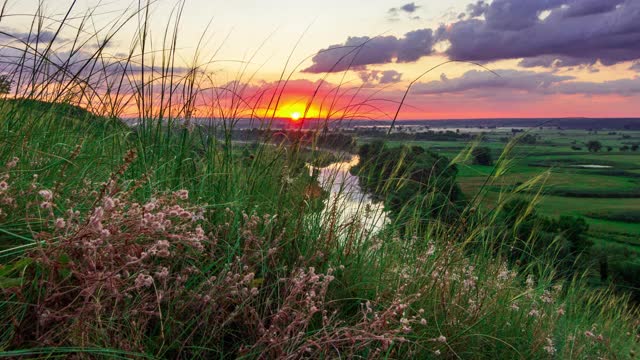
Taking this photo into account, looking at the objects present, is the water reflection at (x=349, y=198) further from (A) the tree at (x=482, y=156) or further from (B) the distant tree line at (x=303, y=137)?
(A) the tree at (x=482, y=156)

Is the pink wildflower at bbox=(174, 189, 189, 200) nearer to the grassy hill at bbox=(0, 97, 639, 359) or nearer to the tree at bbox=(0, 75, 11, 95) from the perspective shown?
the grassy hill at bbox=(0, 97, 639, 359)

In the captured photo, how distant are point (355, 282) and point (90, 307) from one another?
175cm

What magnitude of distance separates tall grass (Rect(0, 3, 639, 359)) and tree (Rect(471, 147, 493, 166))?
0.46m

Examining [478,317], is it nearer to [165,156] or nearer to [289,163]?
[289,163]

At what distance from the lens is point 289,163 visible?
440 centimetres

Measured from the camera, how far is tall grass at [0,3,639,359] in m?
1.91

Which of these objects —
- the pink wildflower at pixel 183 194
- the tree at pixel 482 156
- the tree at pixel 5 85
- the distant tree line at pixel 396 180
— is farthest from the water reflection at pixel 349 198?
the tree at pixel 5 85

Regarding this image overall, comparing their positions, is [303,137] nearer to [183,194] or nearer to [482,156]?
[482,156]

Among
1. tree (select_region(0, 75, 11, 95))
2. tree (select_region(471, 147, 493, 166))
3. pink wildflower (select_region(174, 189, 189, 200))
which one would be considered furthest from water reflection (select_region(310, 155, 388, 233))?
tree (select_region(0, 75, 11, 95))

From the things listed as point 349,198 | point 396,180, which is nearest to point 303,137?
point 349,198

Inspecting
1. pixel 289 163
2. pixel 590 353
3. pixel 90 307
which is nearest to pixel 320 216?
pixel 289 163

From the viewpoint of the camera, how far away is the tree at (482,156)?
4732mm

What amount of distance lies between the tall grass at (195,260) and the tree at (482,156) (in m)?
0.46

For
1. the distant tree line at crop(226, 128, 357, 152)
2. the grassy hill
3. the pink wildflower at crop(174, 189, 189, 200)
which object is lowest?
the grassy hill
